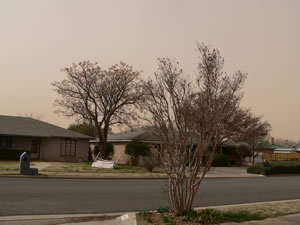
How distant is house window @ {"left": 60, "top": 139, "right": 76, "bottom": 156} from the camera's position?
1435 inches

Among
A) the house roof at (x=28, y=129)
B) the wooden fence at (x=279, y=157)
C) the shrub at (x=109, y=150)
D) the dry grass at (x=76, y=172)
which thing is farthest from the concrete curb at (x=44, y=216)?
the wooden fence at (x=279, y=157)

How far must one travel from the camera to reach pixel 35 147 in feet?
117

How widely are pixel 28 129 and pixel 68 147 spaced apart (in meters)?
4.34

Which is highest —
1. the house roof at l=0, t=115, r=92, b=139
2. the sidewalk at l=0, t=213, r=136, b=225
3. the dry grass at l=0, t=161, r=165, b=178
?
the house roof at l=0, t=115, r=92, b=139

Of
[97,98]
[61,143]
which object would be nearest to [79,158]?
[61,143]

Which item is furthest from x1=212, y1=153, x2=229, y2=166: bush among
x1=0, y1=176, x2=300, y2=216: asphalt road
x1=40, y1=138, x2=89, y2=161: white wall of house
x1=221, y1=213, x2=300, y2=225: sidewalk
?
x1=221, y1=213, x2=300, y2=225: sidewalk

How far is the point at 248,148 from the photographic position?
4553cm

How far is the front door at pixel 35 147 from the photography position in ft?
116

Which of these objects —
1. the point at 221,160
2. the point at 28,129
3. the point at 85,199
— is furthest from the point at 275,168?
the point at 28,129

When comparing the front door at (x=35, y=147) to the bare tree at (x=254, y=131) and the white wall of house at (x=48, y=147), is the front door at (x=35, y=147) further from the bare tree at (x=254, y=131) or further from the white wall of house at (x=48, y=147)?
the bare tree at (x=254, y=131)

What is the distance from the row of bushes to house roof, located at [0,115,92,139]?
17409 mm

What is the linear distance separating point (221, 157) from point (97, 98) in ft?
50.2

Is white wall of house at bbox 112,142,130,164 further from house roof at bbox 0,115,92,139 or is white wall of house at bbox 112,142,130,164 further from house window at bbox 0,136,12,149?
house window at bbox 0,136,12,149

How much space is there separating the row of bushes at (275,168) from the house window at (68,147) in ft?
57.8
